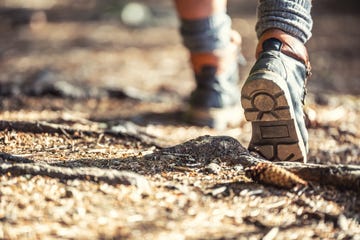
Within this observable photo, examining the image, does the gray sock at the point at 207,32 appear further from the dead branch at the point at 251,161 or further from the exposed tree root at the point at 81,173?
the exposed tree root at the point at 81,173

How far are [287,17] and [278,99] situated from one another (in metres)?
0.32

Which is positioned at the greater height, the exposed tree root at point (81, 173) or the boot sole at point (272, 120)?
the boot sole at point (272, 120)

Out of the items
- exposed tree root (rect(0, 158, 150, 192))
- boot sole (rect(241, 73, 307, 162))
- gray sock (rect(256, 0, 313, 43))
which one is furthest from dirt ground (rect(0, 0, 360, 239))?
gray sock (rect(256, 0, 313, 43))

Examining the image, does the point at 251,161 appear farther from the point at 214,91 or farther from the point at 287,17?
the point at 214,91

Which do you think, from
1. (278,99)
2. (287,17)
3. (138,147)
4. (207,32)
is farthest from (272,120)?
(207,32)

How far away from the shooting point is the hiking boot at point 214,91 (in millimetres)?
3002

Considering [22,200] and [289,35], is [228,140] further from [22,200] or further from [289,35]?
[22,200]

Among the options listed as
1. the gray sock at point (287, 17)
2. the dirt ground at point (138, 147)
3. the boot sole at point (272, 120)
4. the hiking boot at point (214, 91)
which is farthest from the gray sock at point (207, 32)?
the boot sole at point (272, 120)

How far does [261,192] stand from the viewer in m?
1.52

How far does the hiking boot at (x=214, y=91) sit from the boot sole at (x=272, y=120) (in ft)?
3.44

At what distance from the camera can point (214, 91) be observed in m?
3.04

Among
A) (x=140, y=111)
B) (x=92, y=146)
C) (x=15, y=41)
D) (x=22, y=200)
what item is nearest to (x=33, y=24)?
(x=15, y=41)

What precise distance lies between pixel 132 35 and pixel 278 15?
4120 millimetres

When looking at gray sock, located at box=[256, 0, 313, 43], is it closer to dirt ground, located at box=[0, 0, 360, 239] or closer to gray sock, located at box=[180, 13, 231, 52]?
dirt ground, located at box=[0, 0, 360, 239]
